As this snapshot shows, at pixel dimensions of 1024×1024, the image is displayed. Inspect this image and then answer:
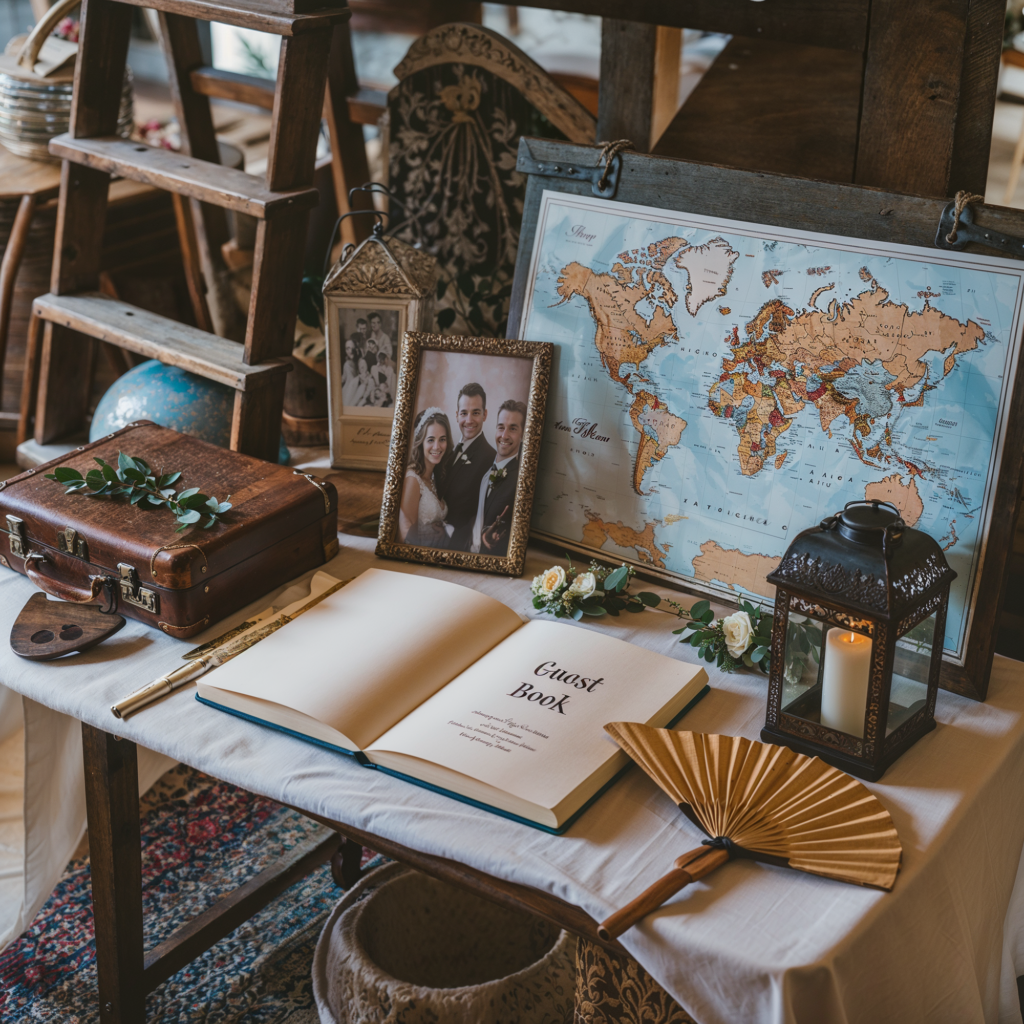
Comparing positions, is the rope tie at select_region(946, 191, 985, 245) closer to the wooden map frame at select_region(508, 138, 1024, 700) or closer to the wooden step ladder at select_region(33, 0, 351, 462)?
the wooden map frame at select_region(508, 138, 1024, 700)

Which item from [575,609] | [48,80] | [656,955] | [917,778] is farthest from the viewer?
[48,80]

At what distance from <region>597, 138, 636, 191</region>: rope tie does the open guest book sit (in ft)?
1.75

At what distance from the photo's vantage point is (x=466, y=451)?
4.59 ft

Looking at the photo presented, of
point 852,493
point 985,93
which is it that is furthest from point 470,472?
point 985,93

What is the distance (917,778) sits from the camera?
1.05 metres

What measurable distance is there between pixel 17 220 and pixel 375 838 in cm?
176

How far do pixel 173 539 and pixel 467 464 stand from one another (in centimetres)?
38

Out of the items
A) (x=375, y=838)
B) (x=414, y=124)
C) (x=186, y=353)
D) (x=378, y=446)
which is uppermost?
(x=414, y=124)

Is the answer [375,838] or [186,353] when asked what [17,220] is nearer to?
[186,353]

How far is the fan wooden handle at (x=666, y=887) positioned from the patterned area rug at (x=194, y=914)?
3.31ft

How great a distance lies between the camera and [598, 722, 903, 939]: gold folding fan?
0.93 meters

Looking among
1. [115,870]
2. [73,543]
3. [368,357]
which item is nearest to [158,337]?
[368,357]

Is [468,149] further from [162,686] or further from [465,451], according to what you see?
[162,686]

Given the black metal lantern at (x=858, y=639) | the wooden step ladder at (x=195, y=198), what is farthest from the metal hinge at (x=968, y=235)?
the wooden step ladder at (x=195, y=198)
